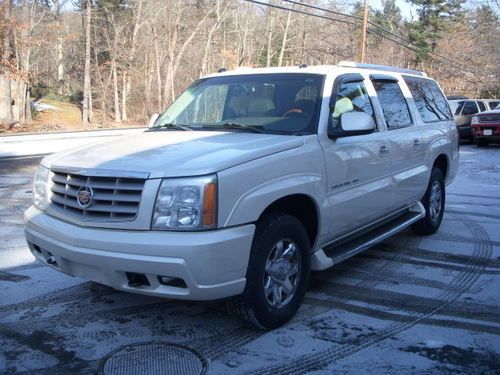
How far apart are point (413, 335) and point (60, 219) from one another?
2625 mm

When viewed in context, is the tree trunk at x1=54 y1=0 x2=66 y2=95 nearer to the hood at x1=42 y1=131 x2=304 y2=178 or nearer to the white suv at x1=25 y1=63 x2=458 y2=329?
the white suv at x1=25 y1=63 x2=458 y2=329

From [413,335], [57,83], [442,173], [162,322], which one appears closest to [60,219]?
[162,322]

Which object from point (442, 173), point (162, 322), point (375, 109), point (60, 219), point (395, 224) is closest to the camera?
point (60, 219)

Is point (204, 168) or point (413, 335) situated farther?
point (413, 335)

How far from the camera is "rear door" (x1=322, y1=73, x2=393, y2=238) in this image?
436cm

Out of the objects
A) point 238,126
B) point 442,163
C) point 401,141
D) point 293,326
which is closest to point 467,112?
point 442,163

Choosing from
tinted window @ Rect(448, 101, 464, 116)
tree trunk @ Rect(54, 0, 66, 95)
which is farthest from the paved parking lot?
tree trunk @ Rect(54, 0, 66, 95)

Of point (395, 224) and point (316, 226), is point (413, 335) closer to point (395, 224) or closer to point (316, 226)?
point (316, 226)

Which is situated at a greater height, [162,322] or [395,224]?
[395,224]

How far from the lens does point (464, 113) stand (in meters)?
21.1

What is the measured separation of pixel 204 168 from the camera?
3328 mm

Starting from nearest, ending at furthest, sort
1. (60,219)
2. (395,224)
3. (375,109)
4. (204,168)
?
(204,168)
(60,219)
(375,109)
(395,224)

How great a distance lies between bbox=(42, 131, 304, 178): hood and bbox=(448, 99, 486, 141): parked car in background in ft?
60.4

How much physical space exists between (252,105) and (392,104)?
1.68m
